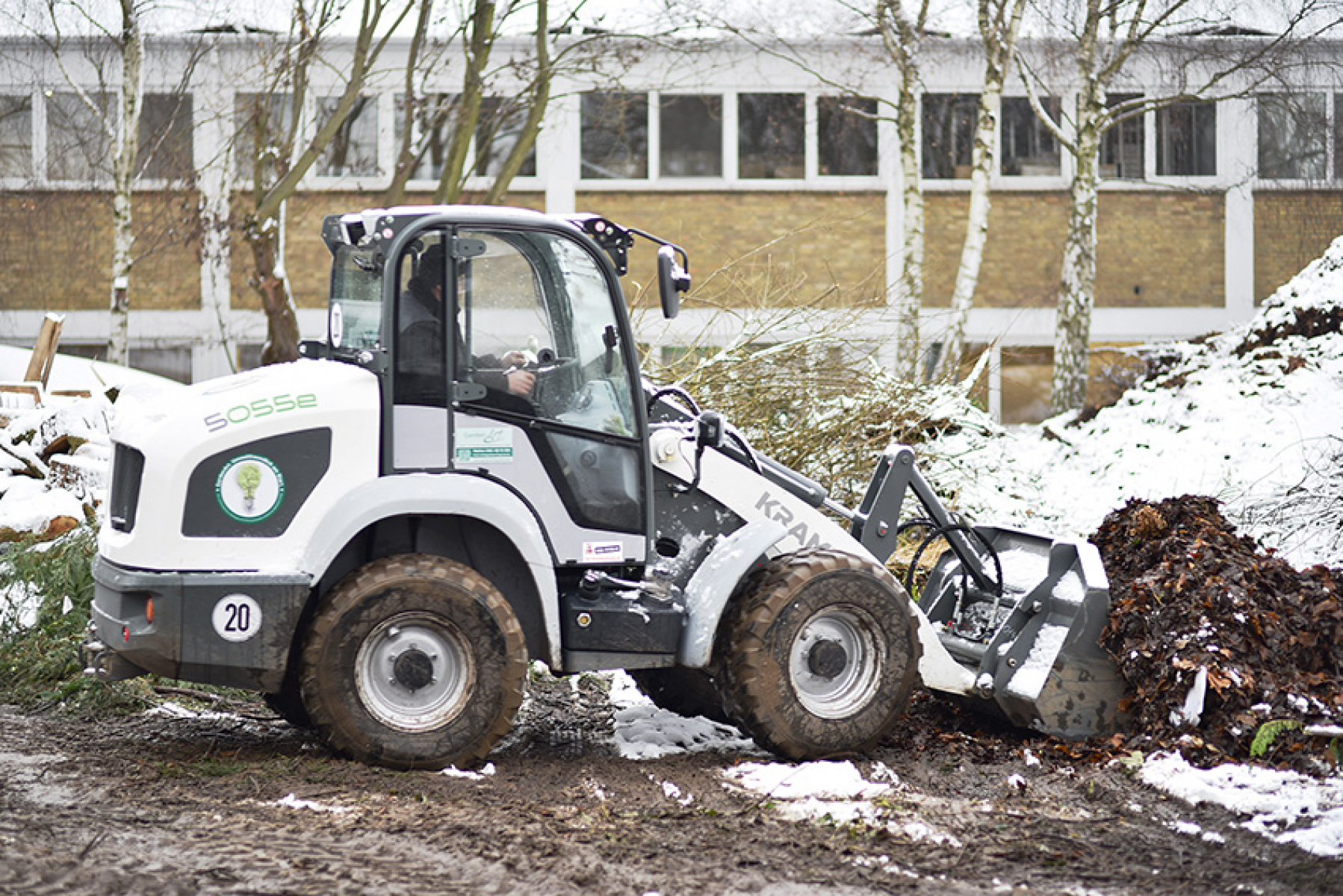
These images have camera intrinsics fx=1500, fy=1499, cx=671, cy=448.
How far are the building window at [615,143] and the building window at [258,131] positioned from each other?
4641 mm

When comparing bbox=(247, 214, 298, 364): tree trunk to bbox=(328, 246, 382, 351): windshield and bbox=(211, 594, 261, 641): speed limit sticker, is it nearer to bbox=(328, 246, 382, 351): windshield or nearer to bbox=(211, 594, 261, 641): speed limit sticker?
bbox=(328, 246, 382, 351): windshield

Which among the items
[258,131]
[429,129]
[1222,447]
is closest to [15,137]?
[258,131]

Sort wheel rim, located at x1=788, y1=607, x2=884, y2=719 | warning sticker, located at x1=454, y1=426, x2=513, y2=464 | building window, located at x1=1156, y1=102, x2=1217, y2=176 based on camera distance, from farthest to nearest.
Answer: building window, located at x1=1156, y1=102, x2=1217, y2=176, wheel rim, located at x1=788, y1=607, x2=884, y2=719, warning sticker, located at x1=454, y1=426, x2=513, y2=464

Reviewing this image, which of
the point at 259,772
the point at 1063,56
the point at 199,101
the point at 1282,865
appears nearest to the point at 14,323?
the point at 199,101

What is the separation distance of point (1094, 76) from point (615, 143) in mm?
6850

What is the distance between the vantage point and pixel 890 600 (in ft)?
21.7

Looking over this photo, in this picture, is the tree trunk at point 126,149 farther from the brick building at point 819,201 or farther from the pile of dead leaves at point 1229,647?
the pile of dead leaves at point 1229,647

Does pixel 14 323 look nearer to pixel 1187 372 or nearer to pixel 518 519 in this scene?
pixel 1187 372

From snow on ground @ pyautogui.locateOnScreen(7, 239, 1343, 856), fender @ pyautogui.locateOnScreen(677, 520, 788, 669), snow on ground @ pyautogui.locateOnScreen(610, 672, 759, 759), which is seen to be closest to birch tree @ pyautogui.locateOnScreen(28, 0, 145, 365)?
snow on ground @ pyautogui.locateOnScreen(7, 239, 1343, 856)

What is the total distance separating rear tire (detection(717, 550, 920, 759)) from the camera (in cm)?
639

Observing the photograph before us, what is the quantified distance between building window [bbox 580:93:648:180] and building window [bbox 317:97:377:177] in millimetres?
3024

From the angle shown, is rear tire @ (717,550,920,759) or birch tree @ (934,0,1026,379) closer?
rear tire @ (717,550,920,759)

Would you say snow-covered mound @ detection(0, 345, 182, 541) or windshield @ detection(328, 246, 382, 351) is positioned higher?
→ windshield @ detection(328, 246, 382, 351)

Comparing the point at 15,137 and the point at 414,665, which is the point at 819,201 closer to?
the point at 15,137
